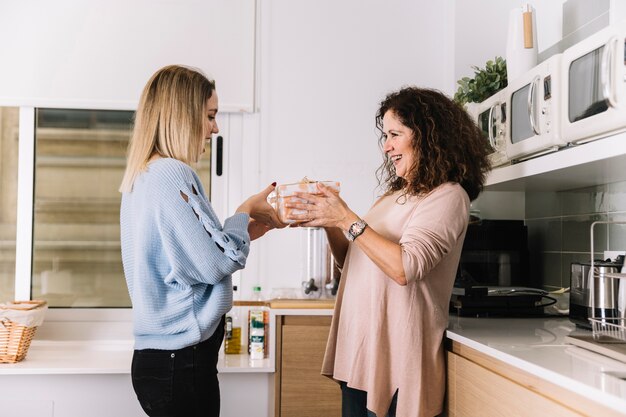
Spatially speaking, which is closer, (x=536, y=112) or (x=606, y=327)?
(x=606, y=327)

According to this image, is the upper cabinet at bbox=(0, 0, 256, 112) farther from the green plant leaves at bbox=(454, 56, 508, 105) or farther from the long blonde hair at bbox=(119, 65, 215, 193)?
the long blonde hair at bbox=(119, 65, 215, 193)

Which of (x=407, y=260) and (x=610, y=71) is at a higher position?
(x=610, y=71)

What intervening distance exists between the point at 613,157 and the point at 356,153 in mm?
1562

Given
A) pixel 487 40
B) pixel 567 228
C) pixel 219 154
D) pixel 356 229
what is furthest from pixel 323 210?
pixel 487 40

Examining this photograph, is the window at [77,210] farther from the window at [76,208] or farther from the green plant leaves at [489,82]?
the green plant leaves at [489,82]

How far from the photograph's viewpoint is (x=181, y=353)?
1.53m

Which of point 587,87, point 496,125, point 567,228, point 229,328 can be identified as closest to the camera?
point 587,87

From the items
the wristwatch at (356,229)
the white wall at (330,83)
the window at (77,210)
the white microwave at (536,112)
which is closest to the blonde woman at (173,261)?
the wristwatch at (356,229)

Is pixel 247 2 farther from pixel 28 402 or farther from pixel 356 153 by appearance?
pixel 28 402

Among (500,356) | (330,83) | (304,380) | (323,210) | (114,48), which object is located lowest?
(304,380)

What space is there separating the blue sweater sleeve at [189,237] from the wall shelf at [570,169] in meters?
0.80

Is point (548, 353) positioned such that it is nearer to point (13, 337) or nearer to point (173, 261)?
point (173, 261)

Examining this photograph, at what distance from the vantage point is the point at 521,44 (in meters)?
2.01

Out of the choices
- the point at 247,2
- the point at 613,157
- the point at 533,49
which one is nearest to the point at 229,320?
the point at 247,2
